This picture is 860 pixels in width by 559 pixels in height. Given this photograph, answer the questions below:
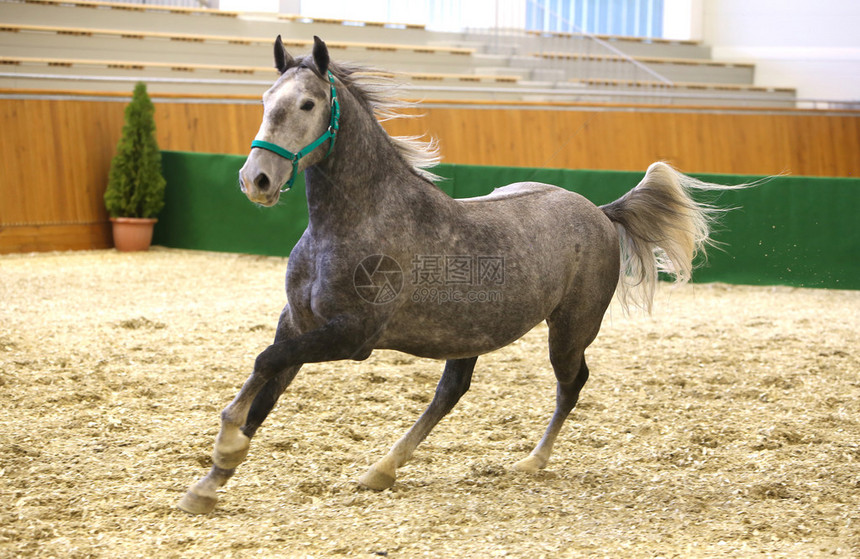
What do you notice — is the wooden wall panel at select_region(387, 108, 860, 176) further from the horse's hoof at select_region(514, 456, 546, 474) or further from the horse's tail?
the horse's hoof at select_region(514, 456, 546, 474)

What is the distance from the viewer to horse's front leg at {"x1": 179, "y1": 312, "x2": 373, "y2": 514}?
296 cm

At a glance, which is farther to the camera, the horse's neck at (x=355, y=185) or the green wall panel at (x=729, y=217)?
the green wall panel at (x=729, y=217)

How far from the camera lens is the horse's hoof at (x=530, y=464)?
3827 mm

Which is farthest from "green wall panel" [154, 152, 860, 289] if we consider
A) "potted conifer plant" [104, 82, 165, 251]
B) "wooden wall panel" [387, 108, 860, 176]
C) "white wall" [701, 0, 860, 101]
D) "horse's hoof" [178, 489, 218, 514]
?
"white wall" [701, 0, 860, 101]

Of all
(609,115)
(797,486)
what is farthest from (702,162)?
(797,486)

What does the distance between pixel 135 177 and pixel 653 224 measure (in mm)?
7941

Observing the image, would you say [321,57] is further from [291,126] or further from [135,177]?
[135,177]

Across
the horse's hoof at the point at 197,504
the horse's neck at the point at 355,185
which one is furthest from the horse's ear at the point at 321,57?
the horse's hoof at the point at 197,504

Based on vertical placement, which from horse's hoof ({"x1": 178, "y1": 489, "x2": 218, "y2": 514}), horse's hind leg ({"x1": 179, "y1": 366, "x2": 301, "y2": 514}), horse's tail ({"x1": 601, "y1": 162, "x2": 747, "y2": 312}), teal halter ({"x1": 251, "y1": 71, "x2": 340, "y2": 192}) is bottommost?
horse's hoof ({"x1": 178, "y1": 489, "x2": 218, "y2": 514})

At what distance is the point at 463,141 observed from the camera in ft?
40.2

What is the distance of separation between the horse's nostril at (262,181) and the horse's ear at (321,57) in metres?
0.47

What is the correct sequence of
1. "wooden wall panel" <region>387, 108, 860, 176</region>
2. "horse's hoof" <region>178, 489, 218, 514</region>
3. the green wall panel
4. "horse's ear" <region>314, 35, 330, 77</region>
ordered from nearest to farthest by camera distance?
1. "horse's ear" <region>314, 35, 330, 77</region>
2. "horse's hoof" <region>178, 489, 218, 514</region>
3. the green wall panel
4. "wooden wall panel" <region>387, 108, 860, 176</region>

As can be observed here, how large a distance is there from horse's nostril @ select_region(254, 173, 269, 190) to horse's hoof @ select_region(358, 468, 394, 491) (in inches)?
53.7

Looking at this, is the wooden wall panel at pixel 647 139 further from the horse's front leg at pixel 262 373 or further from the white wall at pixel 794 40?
the horse's front leg at pixel 262 373
